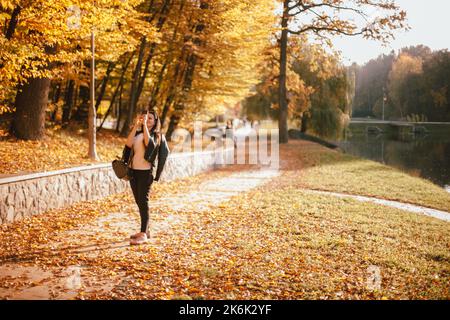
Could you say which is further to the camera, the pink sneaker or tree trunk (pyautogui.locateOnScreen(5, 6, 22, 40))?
tree trunk (pyautogui.locateOnScreen(5, 6, 22, 40))

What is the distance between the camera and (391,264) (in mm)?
5898

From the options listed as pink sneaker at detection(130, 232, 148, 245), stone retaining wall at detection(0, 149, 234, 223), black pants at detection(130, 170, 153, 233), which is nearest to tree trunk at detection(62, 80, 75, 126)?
stone retaining wall at detection(0, 149, 234, 223)

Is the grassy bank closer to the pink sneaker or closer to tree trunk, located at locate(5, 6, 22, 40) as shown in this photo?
the pink sneaker

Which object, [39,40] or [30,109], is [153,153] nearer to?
[39,40]

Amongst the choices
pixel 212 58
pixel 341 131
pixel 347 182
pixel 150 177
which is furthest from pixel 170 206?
pixel 341 131

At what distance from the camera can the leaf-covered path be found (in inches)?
196

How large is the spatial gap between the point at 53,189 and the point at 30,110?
16.7 feet

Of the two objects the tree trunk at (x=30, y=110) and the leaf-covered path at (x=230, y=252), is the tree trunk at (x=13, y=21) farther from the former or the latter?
the tree trunk at (x=30, y=110)

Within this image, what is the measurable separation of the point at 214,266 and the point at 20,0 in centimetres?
677

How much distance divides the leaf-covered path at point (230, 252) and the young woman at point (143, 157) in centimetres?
64

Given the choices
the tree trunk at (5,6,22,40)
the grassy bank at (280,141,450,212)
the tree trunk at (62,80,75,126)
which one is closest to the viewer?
the tree trunk at (5,6,22,40)

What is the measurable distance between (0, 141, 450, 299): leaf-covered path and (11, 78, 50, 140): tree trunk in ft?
14.0

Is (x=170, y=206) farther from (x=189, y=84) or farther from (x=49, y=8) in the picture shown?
(x=189, y=84)
